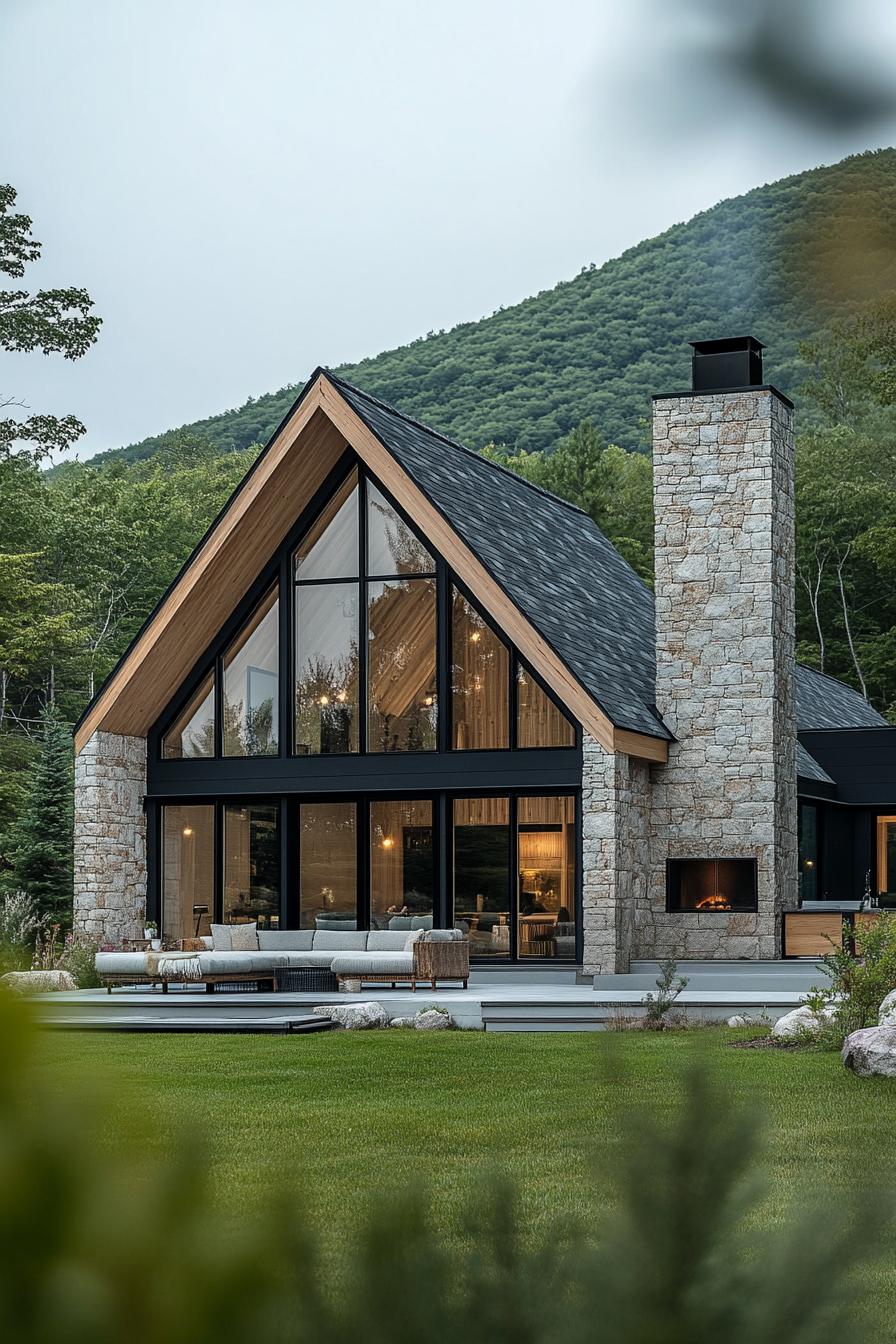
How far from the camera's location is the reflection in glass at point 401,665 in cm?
2361

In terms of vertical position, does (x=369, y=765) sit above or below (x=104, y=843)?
above

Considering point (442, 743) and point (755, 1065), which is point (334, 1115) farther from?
point (442, 743)

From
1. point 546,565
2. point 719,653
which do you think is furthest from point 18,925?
point 719,653

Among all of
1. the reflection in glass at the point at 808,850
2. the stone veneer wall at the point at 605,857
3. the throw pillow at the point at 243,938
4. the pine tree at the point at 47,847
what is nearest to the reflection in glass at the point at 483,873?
the stone veneer wall at the point at 605,857

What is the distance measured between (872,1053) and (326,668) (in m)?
13.7

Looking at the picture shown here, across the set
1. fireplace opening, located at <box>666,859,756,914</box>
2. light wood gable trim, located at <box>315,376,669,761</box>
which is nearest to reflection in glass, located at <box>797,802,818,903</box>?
fireplace opening, located at <box>666,859,756,914</box>

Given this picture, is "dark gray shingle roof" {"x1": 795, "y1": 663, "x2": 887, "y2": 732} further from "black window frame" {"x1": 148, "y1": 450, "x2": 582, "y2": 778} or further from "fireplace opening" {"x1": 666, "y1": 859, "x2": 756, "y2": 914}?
"black window frame" {"x1": 148, "y1": 450, "x2": 582, "y2": 778}

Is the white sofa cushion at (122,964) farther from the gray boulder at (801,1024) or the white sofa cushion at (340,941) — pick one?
the gray boulder at (801,1024)

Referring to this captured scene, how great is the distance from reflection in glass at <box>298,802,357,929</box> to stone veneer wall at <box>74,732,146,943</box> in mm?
2546

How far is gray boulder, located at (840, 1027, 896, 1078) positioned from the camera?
11797 millimetres

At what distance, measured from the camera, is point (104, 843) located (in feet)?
78.9

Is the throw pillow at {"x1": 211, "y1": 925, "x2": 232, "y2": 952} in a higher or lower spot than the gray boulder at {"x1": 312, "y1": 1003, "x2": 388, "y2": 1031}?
higher

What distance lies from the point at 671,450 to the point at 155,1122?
881 inches

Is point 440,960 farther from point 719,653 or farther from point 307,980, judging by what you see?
point 719,653
